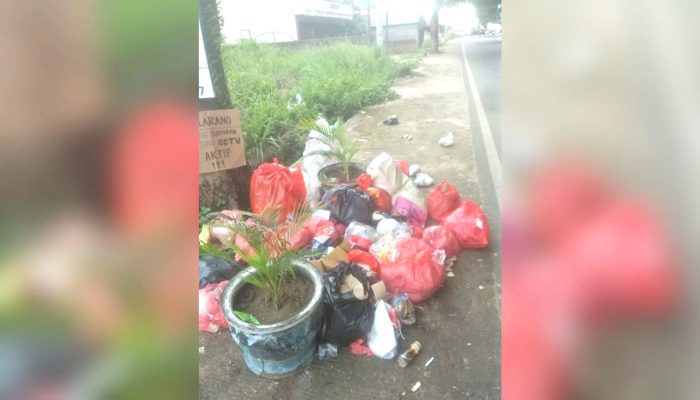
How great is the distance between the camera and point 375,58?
10734 millimetres

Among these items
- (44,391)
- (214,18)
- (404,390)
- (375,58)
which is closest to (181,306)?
(44,391)

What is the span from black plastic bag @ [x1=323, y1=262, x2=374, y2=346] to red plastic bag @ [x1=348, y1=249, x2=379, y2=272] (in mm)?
352

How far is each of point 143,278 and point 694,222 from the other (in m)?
0.74

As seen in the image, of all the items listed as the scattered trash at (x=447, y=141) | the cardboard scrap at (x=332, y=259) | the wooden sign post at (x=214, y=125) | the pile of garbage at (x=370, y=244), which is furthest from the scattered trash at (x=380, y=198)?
the scattered trash at (x=447, y=141)

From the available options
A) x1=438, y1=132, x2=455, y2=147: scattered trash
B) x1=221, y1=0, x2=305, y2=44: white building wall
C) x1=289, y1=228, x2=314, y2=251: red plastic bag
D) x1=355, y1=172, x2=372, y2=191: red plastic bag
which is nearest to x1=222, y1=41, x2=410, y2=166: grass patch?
x1=221, y1=0, x2=305, y2=44: white building wall

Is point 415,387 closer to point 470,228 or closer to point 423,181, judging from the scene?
point 470,228

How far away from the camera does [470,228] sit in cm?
292

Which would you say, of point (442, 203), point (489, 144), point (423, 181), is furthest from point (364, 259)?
point (489, 144)

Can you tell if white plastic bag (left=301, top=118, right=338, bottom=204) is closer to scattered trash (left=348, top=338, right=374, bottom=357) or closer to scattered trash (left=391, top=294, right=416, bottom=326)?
scattered trash (left=391, top=294, right=416, bottom=326)

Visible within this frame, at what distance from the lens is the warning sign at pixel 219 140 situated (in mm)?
2726

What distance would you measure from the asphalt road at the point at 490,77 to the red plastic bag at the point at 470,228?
0.50m

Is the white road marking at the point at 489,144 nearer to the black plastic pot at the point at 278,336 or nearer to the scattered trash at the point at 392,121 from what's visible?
the black plastic pot at the point at 278,336

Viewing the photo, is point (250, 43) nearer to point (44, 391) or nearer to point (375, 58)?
point (375, 58)

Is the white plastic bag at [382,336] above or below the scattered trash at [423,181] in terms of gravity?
below
